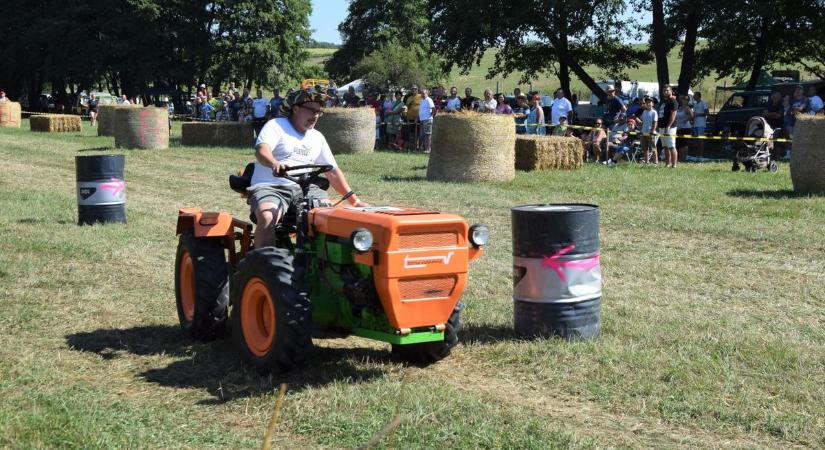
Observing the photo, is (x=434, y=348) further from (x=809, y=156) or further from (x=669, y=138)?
(x=669, y=138)

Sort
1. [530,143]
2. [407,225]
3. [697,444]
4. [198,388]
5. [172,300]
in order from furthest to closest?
1. [530,143]
2. [172,300]
3. [198,388]
4. [407,225]
5. [697,444]

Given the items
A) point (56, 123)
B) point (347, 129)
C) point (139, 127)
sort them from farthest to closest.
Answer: point (56, 123) → point (139, 127) → point (347, 129)

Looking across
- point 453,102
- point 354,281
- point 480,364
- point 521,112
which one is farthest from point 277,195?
point 453,102

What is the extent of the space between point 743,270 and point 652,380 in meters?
3.96

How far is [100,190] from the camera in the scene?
12.4 meters

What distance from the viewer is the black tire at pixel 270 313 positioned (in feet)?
18.6

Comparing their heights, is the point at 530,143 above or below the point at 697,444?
above

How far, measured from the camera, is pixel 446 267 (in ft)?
18.4

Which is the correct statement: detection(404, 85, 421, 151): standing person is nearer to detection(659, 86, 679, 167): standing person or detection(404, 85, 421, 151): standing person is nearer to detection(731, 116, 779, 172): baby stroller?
detection(659, 86, 679, 167): standing person

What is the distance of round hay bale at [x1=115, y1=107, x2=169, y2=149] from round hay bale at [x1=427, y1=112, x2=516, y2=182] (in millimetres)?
11223

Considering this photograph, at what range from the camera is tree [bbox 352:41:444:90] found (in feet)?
225

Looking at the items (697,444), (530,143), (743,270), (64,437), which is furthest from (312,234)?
(530,143)

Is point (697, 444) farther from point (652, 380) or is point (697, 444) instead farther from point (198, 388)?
point (198, 388)

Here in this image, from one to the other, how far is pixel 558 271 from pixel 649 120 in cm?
1486
